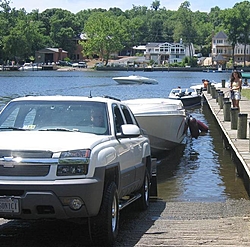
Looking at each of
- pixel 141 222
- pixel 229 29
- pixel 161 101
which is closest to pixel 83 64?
pixel 229 29

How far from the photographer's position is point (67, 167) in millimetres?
7418

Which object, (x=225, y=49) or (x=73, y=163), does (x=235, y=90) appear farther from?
(x=225, y=49)

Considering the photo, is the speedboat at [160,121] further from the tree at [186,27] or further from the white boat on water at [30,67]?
the tree at [186,27]

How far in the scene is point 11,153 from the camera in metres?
7.45

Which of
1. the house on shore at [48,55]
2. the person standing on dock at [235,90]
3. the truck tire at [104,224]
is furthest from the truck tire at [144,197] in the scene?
the house on shore at [48,55]

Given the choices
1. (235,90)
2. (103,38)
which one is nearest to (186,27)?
(103,38)

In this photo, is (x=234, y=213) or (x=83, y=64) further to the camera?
(x=83, y=64)

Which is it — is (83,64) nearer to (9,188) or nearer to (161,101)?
(161,101)

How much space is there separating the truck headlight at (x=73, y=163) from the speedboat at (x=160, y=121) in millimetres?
11094

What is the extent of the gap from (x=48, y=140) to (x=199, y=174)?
10089 millimetres

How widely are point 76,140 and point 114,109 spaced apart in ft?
5.56

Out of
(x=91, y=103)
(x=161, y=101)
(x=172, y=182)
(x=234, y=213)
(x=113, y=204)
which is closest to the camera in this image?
(x=113, y=204)

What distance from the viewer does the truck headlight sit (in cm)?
740

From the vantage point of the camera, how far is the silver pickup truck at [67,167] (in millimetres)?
7316
